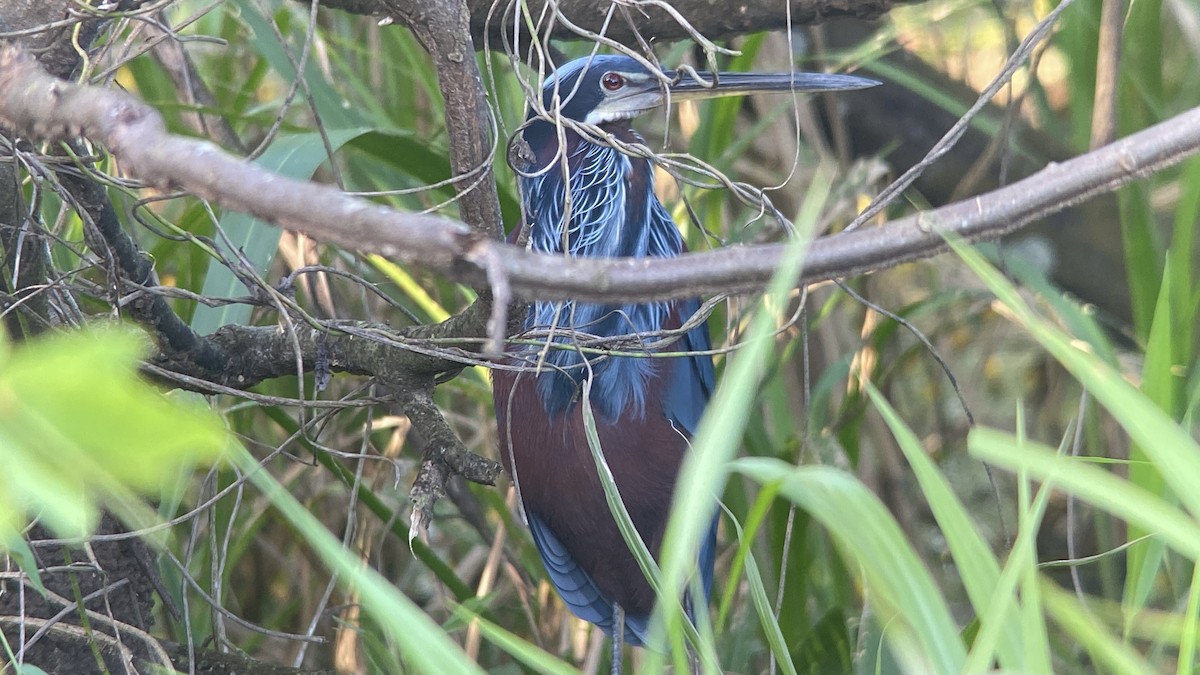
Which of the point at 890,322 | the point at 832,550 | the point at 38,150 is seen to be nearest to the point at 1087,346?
the point at 890,322

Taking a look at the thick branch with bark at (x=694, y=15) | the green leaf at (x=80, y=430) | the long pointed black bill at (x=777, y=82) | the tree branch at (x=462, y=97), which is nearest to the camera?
the green leaf at (x=80, y=430)

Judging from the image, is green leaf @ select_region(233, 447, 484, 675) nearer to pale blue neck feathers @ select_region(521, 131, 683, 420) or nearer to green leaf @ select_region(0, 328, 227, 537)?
green leaf @ select_region(0, 328, 227, 537)

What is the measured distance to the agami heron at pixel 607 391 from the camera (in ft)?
5.20

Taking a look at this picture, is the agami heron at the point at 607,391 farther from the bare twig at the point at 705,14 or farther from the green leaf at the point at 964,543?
the green leaf at the point at 964,543

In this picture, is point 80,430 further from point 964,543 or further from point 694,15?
point 694,15

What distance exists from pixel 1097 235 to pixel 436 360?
Answer: 1852 millimetres

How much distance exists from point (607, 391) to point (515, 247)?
1018 millimetres

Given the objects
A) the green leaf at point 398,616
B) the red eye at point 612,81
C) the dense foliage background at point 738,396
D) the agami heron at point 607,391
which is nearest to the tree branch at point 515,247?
the dense foliage background at point 738,396

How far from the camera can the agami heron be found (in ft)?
5.20

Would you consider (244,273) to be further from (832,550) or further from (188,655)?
(832,550)

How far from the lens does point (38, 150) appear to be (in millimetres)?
1066

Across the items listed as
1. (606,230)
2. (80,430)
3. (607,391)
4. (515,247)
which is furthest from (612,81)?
(80,430)

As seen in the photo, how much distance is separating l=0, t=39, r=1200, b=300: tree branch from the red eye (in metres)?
1.08

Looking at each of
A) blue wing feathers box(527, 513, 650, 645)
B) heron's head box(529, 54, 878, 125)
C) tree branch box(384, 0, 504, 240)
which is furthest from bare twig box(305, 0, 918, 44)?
blue wing feathers box(527, 513, 650, 645)
